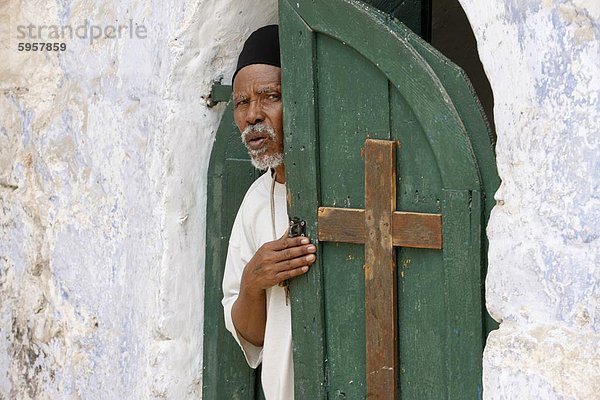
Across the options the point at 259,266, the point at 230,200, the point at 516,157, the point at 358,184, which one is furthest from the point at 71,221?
the point at 516,157

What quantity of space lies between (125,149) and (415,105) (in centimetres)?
115

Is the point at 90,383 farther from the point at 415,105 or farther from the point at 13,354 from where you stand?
the point at 415,105

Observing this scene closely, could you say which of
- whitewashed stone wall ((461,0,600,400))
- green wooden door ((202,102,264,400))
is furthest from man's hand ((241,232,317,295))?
whitewashed stone wall ((461,0,600,400))

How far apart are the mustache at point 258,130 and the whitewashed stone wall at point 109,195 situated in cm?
→ 35

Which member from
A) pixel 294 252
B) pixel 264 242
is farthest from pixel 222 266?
pixel 294 252

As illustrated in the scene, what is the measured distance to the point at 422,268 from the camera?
2852 mm

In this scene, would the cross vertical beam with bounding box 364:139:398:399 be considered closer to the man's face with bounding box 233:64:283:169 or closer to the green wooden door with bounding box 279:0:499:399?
the green wooden door with bounding box 279:0:499:399

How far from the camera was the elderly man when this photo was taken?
313 cm

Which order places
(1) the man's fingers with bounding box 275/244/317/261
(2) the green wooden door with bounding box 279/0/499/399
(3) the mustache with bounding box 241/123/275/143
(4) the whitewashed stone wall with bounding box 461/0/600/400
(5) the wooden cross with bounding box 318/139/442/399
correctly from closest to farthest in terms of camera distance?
(4) the whitewashed stone wall with bounding box 461/0/600/400 < (2) the green wooden door with bounding box 279/0/499/399 < (5) the wooden cross with bounding box 318/139/442/399 < (1) the man's fingers with bounding box 275/244/317/261 < (3) the mustache with bounding box 241/123/275/143

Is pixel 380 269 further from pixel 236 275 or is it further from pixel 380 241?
pixel 236 275

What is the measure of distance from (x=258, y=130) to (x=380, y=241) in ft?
1.67

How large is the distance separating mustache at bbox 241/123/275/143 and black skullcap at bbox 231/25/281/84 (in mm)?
177

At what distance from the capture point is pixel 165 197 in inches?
137

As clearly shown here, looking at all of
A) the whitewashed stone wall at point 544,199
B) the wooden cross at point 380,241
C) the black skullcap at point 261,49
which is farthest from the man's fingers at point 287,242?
the whitewashed stone wall at point 544,199
